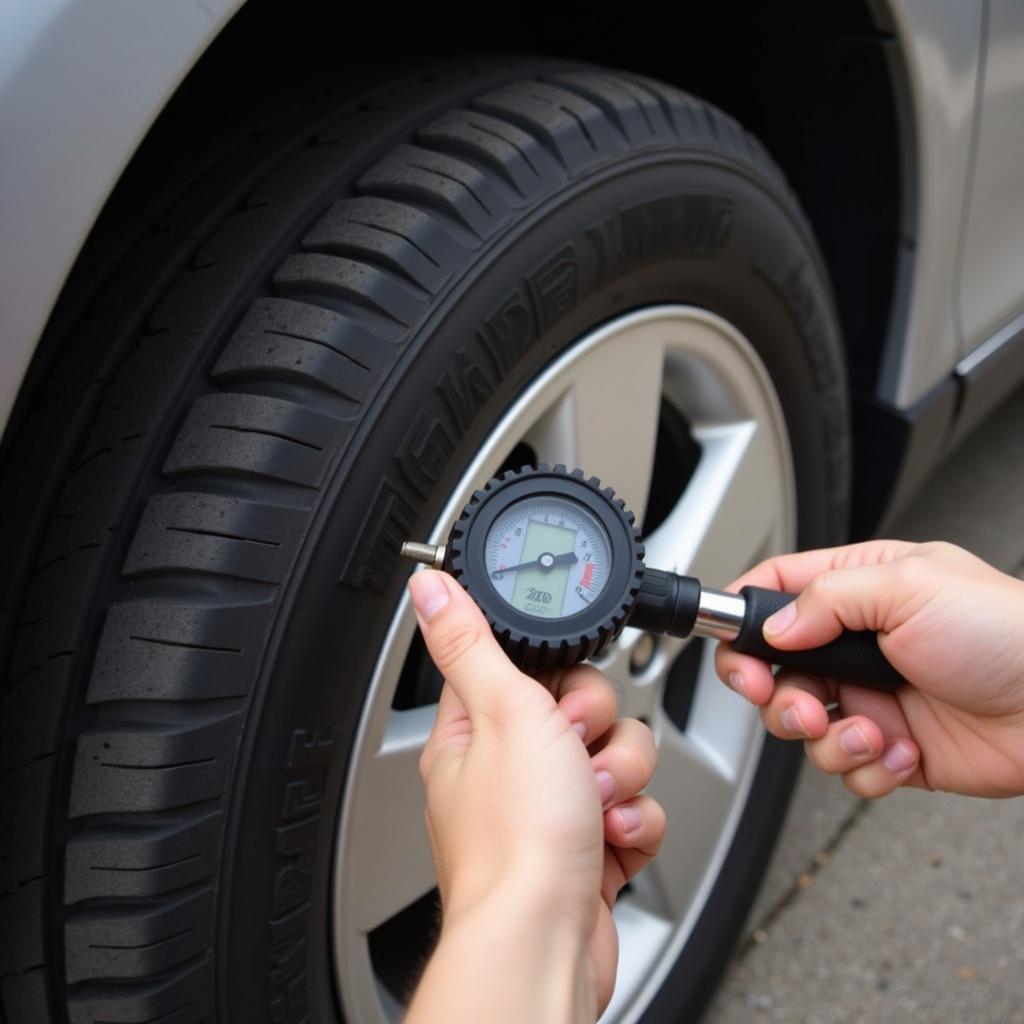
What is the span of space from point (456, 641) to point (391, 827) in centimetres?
31

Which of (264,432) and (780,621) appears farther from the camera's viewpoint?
(780,621)

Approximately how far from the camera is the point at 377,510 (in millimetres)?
895

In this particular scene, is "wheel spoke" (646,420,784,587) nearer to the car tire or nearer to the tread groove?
the car tire

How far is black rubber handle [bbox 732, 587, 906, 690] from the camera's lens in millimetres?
962

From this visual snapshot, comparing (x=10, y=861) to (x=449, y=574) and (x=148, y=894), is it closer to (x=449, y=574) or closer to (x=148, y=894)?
(x=148, y=894)

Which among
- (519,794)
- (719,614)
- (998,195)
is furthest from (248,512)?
(998,195)

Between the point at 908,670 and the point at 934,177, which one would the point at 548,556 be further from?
the point at 934,177

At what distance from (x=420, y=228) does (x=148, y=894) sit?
22.8 inches

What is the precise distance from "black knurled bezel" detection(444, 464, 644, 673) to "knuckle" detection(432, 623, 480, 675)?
0.04 m

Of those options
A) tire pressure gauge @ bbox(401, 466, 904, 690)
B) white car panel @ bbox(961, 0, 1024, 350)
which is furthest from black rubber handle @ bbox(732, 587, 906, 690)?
white car panel @ bbox(961, 0, 1024, 350)

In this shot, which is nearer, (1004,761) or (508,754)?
(508,754)

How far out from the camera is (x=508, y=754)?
2.52ft

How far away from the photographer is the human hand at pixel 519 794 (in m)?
0.71

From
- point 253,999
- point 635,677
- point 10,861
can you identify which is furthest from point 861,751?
point 10,861
